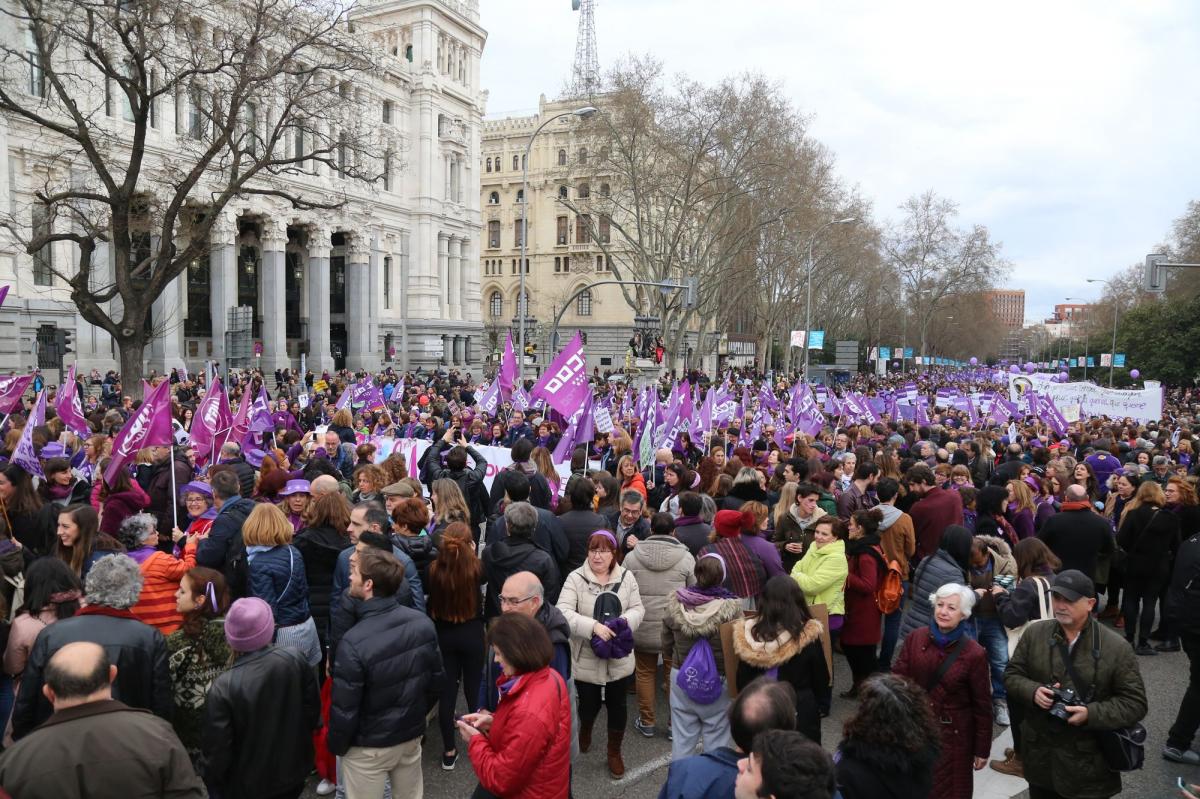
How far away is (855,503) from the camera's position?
25.1ft

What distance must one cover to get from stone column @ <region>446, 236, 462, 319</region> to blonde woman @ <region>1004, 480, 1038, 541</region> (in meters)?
48.7

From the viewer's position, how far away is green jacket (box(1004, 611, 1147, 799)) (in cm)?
375

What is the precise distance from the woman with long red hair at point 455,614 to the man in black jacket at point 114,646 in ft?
5.09

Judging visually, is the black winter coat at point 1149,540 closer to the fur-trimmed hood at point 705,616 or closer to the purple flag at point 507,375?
the fur-trimmed hood at point 705,616

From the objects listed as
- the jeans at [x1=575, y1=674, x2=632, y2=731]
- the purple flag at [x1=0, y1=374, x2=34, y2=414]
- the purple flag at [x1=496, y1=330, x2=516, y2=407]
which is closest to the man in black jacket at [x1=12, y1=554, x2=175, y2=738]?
the jeans at [x1=575, y1=674, x2=632, y2=731]

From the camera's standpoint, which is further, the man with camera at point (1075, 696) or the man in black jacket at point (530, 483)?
the man in black jacket at point (530, 483)

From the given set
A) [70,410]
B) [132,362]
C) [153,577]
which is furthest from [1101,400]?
[132,362]

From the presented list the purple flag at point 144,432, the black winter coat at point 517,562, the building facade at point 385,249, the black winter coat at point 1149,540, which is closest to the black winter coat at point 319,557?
the black winter coat at point 517,562

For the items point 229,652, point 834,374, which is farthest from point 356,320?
point 229,652

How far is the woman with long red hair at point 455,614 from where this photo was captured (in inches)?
197

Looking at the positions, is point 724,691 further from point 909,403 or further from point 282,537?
point 909,403

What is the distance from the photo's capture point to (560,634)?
14.4ft

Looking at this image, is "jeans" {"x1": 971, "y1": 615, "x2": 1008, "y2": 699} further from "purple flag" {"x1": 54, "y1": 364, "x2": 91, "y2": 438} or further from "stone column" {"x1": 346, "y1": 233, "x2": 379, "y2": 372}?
"stone column" {"x1": 346, "y1": 233, "x2": 379, "y2": 372}

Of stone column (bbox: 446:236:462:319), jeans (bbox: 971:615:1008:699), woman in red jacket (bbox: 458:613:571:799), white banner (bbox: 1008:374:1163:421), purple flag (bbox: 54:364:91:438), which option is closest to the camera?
woman in red jacket (bbox: 458:613:571:799)
